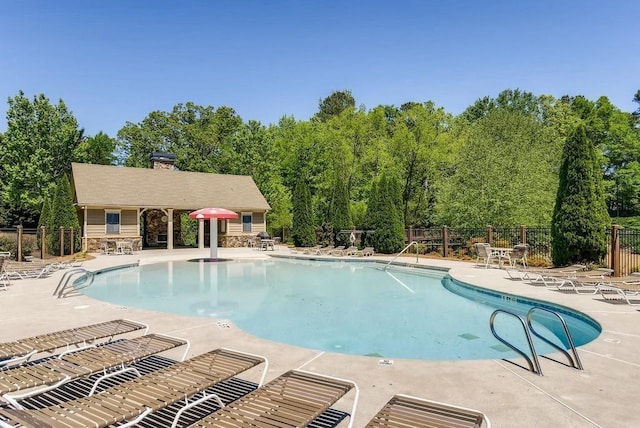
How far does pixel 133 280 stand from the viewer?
13.2m

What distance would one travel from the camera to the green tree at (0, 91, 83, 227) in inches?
1201

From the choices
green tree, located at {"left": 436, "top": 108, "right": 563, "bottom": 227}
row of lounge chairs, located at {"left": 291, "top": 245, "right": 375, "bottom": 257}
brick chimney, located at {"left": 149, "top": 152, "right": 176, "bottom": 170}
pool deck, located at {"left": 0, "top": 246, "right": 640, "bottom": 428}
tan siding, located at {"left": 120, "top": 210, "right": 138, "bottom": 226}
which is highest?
brick chimney, located at {"left": 149, "top": 152, "right": 176, "bottom": 170}

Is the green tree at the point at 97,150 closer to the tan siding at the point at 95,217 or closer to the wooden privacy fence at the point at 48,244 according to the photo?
the tan siding at the point at 95,217

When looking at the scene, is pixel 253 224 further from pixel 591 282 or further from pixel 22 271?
pixel 591 282

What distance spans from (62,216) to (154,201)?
513 cm

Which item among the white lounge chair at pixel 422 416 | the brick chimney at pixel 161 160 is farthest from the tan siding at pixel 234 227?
the white lounge chair at pixel 422 416

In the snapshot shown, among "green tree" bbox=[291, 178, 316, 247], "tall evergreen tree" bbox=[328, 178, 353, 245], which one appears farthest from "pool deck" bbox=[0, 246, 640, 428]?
"green tree" bbox=[291, 178, 316, 247]

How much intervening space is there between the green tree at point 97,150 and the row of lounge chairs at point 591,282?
33310 mm

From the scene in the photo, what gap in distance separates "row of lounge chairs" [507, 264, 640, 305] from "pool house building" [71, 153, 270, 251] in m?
18.8

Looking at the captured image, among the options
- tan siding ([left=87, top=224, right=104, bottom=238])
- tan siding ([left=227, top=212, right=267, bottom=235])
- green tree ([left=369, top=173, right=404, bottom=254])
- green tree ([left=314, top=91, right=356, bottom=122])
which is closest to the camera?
green tree ([left=369, top=173, right=404, bottom=254])

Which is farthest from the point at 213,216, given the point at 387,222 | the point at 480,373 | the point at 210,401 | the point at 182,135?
the point at 182,135

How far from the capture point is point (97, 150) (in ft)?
124

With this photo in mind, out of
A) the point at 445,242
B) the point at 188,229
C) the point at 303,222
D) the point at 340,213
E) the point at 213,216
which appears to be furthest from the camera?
the point at 188,229

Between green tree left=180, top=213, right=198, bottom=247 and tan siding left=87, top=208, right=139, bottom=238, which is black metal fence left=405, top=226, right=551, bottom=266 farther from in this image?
green tree left=180, top=213, right=198, bottom=247
